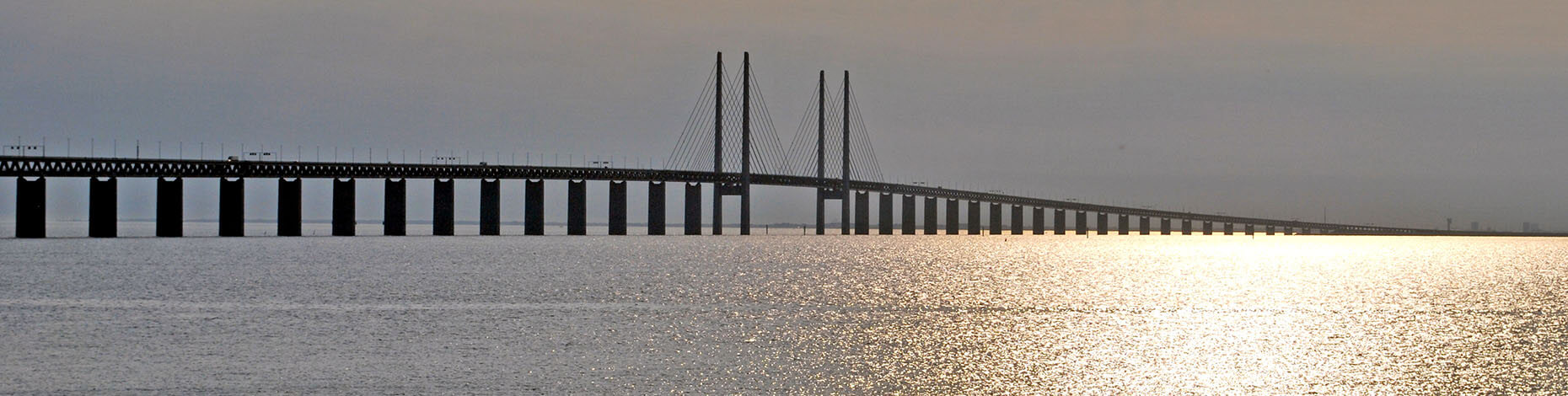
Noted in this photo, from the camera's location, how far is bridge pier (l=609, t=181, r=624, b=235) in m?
166

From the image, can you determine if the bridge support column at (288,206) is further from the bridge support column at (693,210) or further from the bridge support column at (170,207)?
the bridge support column at (693,210)

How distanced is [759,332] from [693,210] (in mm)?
137459

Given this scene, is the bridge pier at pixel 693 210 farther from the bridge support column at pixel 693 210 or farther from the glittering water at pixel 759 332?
the glittering water at pixel 759 332

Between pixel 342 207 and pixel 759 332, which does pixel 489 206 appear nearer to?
pixel 342 207

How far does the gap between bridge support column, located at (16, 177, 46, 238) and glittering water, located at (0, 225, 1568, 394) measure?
146 ft

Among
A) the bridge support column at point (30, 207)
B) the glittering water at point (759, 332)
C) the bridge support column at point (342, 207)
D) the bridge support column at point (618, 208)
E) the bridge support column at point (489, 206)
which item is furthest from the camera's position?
the bridge support column at point (618, 208)

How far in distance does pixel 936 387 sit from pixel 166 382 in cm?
1174

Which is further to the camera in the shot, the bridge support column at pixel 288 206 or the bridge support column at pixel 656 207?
the bridge support column at pixel 656 207

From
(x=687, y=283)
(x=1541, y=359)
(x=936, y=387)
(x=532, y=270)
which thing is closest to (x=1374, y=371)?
(x=1541, y=359)

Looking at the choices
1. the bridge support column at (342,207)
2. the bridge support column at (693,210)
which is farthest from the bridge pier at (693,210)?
the bridge support column at (342,207)

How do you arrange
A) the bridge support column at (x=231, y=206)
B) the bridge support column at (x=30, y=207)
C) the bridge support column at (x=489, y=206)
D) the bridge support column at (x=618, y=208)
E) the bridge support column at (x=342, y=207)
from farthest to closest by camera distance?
the bridge support column at (x=618, y=208) → the bridge support column at (x=489, y=206) → the bridge support column at (x=342, y=207) → the bridge support column at (x=231, y=206) → the bridge support column at (x=30, y=207)

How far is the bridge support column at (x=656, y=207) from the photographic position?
170 m

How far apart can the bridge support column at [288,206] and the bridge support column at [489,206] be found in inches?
729

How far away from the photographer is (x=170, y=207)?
13100cm
